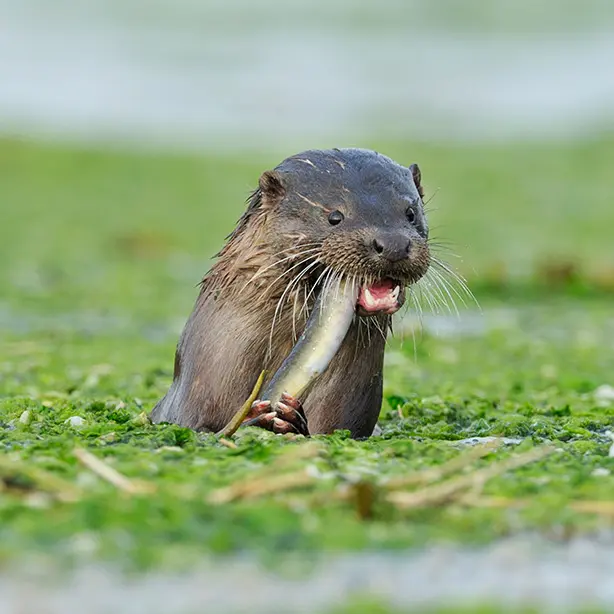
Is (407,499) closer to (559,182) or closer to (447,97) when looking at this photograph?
(559,182)

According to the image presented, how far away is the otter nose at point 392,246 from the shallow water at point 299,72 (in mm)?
17782

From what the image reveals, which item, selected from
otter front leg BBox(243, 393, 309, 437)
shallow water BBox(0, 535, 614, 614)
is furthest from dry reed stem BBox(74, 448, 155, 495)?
otter front leg BBox(243, 393, 309, 437)

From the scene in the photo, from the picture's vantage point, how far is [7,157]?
69.1 feet

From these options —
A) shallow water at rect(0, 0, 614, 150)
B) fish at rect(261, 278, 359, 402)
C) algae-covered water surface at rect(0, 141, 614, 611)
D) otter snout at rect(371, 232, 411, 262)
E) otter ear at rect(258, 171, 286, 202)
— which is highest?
shallow water at rect(0, 0, 614, 150)

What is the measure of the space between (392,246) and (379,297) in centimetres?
21

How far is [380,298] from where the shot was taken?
5.46 meters

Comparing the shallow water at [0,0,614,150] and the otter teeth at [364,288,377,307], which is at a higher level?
the shallow water at [0,0,614,150]

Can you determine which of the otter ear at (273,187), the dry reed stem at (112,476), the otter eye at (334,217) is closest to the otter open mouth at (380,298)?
the otter eye at (334,217)

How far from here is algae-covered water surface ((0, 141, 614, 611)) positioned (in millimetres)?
4016

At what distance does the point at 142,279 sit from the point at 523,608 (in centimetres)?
1092

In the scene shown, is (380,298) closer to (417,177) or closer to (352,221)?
(352,221)

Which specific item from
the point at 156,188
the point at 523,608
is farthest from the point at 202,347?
the point at 156,188

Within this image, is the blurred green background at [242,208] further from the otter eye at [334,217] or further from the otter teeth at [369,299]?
the otter eye at [334,217]

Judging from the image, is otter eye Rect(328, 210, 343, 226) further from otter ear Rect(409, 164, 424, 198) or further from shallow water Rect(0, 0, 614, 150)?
shallow water Rect(0, 0, 614, 150)
